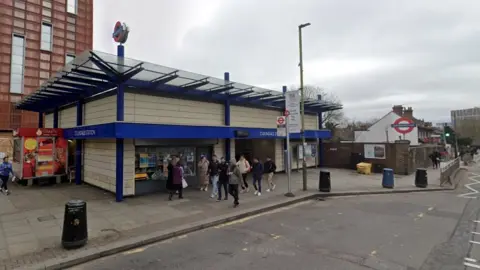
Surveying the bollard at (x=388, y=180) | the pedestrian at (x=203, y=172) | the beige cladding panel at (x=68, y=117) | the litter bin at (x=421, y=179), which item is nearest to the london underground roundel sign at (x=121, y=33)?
the pedestrian at (x=203, y=172)

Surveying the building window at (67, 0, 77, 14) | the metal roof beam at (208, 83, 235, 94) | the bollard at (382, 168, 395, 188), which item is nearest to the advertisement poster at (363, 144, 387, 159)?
the bollard at (382, 168, 395, 188)

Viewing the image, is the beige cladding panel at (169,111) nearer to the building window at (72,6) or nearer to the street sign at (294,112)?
the street sign at (294,112)

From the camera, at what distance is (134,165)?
1105 cm

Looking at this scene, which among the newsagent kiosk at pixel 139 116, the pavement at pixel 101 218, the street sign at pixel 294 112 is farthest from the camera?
the street sign at pixel 294 112

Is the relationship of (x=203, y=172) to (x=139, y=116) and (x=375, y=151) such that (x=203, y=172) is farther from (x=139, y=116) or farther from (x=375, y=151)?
(x=375, y=151)

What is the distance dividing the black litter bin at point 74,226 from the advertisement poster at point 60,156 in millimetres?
9667

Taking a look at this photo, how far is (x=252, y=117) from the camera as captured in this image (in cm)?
1664

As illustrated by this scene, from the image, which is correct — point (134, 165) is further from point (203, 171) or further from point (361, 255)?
point (361, 255)

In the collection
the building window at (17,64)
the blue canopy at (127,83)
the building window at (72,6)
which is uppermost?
the building window at (72,6)

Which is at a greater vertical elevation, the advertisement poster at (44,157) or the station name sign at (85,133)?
the station name sign at (85,133)

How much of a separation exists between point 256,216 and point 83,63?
24.9ft

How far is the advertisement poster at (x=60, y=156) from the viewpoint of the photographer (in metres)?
13.6

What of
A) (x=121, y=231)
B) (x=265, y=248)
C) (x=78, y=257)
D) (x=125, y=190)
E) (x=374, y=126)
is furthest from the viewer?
(x=374, y=126)

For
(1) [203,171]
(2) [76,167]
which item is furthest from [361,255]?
(2) [76,167]
